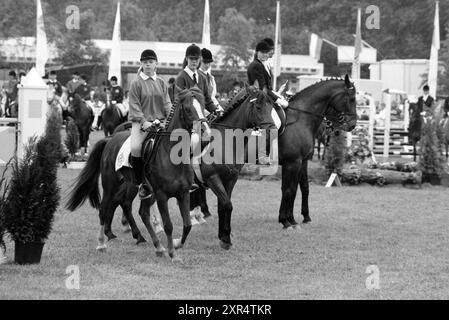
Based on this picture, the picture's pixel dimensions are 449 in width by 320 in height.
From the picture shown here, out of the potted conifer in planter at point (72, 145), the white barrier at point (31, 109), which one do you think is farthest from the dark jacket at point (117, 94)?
the white barrier at point (31, 109)

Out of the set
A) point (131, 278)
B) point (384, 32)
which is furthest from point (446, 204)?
point (384, 32)

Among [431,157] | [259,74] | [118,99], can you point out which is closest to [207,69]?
[259,74]

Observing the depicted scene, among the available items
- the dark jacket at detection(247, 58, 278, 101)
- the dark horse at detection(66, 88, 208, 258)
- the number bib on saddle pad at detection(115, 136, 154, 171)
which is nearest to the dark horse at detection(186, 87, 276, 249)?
the dark horse at detection(66, 88, 208, 258)

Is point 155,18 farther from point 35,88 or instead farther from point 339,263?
point 339,263

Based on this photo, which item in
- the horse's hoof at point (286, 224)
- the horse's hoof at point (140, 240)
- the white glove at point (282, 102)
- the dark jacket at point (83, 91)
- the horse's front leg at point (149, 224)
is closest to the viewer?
the horse's front leg at point (149, 224)

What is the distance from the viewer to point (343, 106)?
12523 millimetres

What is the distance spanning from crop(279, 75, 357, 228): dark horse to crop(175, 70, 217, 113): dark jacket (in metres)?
1.40

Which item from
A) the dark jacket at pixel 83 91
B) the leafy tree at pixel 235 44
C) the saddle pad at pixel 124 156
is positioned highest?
the leafy tree at pixel 235 44

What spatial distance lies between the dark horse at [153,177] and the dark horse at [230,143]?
28.4 inches

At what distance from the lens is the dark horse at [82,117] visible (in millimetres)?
22406

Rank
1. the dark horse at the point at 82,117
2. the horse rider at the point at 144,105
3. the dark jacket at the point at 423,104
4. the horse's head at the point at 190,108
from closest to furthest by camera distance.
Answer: the horse's head at the point at 190,108 < the horse rider at the point at 144,105 < the dark horse at the point at 82,117 < the dark jacket at the point at 423,104

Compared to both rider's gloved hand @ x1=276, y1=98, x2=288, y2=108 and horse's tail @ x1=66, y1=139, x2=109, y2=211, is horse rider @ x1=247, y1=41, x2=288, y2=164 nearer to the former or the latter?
rider's gloved hand @ x1=276, y1=98, x2=288, y2=108

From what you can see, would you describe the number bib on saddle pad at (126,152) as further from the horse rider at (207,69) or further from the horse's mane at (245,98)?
the horse rider at (207,69)

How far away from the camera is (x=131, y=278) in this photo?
8469 mm
